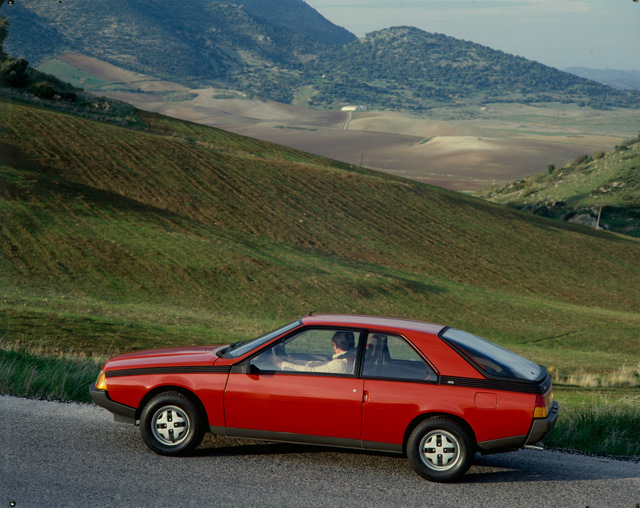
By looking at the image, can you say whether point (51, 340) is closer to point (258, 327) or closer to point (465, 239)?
point (258, 327)

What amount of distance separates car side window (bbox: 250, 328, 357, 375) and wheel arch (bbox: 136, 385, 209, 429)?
2.40 ft

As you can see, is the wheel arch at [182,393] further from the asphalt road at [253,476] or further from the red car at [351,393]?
the asphalt road at [253,476]

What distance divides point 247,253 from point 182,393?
27.0 meters

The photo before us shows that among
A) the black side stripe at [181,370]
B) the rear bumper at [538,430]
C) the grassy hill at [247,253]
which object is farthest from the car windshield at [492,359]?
the grassy hill at [247,253]

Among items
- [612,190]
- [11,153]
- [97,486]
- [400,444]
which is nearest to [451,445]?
[400,444]

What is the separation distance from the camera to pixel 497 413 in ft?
21.2

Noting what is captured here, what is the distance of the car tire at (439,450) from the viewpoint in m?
6.50

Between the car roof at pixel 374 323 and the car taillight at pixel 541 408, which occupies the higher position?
the car roof at pixel 374 323

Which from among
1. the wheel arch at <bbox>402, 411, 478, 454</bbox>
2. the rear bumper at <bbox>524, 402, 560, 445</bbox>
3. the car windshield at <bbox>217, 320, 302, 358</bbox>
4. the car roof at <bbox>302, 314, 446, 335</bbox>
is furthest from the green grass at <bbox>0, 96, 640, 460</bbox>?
the rear bumper at <bbox>524, 402, 560, 445</bbox>

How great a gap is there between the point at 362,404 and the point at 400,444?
57 centimetres

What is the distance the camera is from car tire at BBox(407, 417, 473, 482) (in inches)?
256

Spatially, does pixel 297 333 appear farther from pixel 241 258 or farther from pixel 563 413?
pixel 241 258

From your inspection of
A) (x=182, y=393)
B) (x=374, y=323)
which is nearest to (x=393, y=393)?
(x=374, y=323)

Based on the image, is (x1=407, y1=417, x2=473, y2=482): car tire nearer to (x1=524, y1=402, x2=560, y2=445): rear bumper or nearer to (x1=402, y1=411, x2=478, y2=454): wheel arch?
(x1=402, y1=411, x2=478, y2=454): wheel arch
